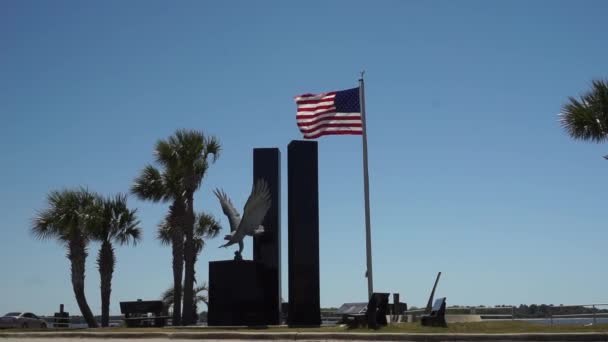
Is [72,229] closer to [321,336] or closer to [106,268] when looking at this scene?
[106,268]

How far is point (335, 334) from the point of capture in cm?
1892

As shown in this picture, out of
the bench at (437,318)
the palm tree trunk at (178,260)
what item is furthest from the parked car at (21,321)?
the bench at (437,318)

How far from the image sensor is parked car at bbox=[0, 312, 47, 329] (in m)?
36.6

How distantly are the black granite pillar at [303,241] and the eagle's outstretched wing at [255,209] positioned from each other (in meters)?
0.92

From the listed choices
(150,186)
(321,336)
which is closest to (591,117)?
(321,336)

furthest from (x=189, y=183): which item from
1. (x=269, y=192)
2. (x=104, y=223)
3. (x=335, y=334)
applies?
(x=335, y=334)

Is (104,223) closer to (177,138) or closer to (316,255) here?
(177,138)

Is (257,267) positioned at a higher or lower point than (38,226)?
lower

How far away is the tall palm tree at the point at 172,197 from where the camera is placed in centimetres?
3447

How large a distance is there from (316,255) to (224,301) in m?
3.78

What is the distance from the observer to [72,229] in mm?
34031

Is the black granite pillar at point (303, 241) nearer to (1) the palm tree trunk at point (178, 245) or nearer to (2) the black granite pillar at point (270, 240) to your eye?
(2) the black granite pillar at point (270, 240)

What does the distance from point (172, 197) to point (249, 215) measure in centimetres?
913

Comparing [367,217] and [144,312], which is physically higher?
[367,217]
